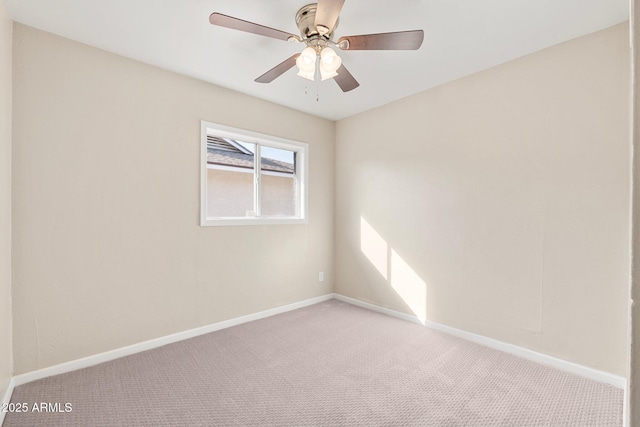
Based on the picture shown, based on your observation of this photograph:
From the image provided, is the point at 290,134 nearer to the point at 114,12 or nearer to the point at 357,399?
the point at 114,12

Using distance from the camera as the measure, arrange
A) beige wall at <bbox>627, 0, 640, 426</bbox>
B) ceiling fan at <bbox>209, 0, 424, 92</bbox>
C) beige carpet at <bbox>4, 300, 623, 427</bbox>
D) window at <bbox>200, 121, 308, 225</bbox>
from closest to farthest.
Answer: beige wall at <bbox>627, 0, 640, 426</bbox>, ceiling fan at <bbox>209, 0, 424, 92</bbox>, beige carpet at <bbox>4, 300, 623, 427</bbox>, window at <bbox>200, 121, 308, 225</bbox>

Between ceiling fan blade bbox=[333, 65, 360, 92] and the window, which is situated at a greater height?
ceiling fan blade bbox=[333, 65, 360, 92]

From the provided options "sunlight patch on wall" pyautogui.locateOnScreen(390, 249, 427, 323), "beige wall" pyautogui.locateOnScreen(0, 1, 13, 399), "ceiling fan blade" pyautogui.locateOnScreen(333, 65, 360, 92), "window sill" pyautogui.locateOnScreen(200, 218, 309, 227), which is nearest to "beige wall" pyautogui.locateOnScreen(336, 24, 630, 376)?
"sunlight patch on wall" pyautogui.locateOnScreen(390, 249, 427, 323)

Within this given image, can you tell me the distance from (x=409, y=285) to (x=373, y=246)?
0.62 metres

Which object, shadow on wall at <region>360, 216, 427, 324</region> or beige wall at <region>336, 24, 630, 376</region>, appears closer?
beige wall at <region>336, 24, 630, 376</region>

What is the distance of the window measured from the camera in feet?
10.3

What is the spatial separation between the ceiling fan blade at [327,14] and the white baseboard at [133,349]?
272 cm

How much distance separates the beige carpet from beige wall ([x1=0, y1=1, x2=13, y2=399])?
303mm

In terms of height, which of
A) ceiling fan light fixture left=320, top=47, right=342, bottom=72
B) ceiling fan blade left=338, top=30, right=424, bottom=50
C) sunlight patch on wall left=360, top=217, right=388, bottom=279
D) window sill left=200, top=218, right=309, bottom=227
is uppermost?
ceiling fan blade left=338, top=30, right=424, bottom=50

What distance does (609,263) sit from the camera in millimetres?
2123

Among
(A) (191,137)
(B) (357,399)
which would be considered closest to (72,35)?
(A) (191,137)

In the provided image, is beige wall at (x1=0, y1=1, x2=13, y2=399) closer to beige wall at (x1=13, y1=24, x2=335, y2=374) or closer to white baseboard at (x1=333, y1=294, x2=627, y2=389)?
beige wall at (x1=13, y1=24, x2=335, y2=374)

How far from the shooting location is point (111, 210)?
245cm

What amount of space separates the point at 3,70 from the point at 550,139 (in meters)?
3.75
